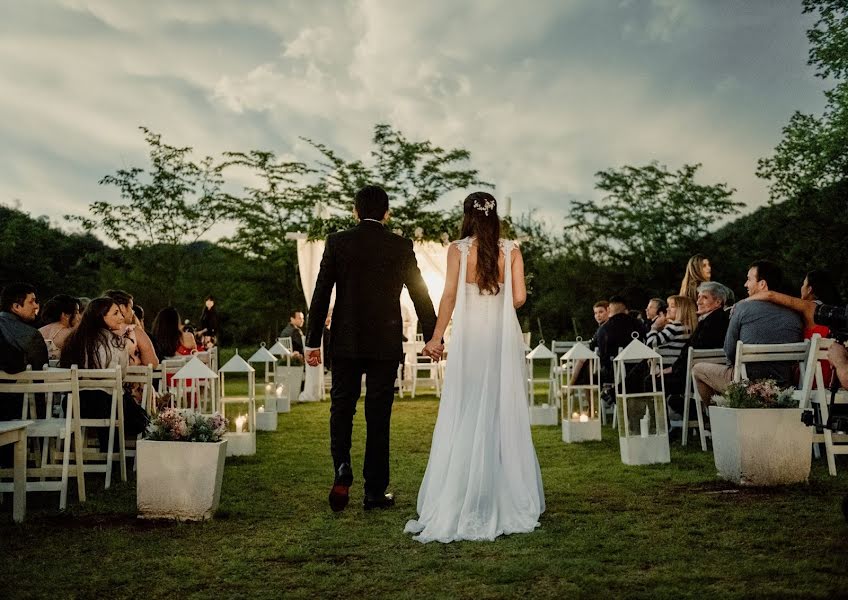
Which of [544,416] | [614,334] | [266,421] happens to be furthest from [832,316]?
[266,421]

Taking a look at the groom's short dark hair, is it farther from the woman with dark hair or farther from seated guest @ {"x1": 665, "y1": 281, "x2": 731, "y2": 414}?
the woman with dark hair

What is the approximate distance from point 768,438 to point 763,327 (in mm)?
1816

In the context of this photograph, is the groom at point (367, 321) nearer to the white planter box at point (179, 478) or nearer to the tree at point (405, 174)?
the white planter box at point (179, 478)

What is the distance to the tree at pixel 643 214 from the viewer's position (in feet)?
108

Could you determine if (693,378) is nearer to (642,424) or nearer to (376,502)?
(642,424)

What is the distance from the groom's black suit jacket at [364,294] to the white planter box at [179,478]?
3.17 feet

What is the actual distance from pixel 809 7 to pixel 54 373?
81.2 ft

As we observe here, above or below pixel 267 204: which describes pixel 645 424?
below

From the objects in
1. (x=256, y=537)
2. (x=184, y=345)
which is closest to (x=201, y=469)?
(x=256, y=537)

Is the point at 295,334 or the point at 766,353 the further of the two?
the point at 295,334

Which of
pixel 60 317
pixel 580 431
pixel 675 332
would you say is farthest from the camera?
pixel 675 332

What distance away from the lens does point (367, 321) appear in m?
5.31

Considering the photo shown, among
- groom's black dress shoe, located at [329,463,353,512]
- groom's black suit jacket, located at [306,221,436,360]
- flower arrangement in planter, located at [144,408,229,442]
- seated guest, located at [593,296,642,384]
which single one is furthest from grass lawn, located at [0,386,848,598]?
seated guest, located at [593,296,642,384]

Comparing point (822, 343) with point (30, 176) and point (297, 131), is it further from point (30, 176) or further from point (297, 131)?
point (30, 176)
